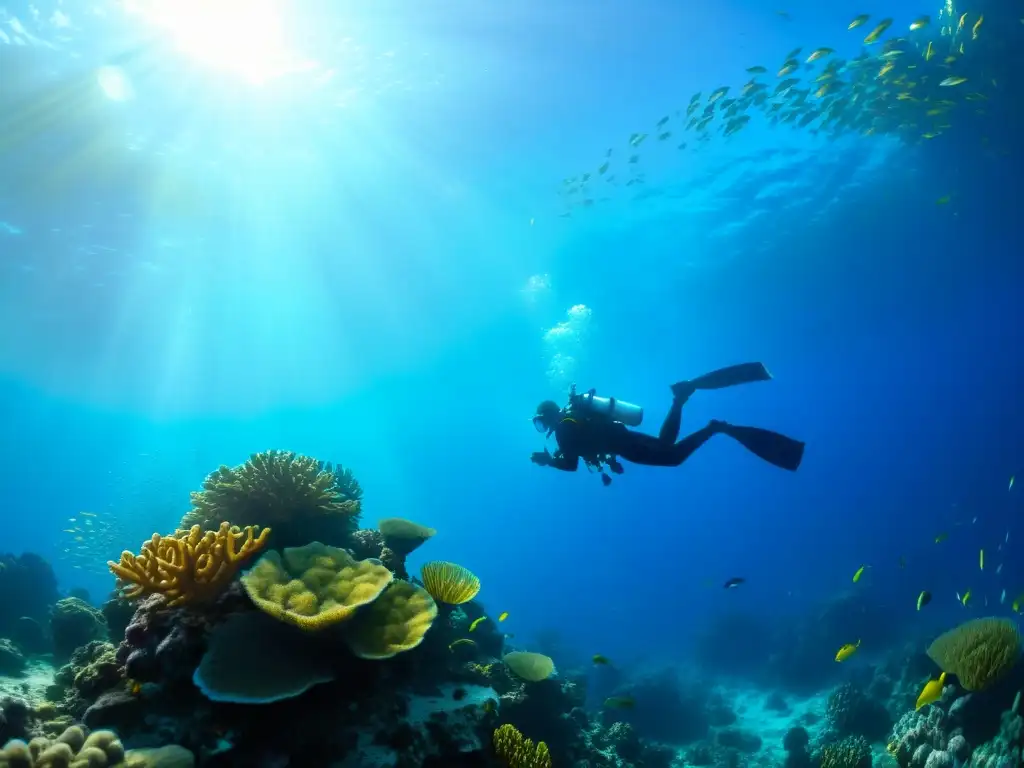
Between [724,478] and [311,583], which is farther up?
[724,478]

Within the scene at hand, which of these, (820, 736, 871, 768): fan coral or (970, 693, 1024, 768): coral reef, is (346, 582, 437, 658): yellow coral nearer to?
(970, 693, 1024, 768): coral reef

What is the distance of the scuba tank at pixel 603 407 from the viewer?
347 inches

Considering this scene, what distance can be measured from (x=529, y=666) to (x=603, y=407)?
4.06m

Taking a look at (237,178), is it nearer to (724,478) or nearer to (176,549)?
(176,549)

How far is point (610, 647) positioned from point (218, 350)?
43.2 m

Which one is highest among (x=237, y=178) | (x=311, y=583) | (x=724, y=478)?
(x=724, y=478)

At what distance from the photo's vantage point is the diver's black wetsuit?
27.9 feet

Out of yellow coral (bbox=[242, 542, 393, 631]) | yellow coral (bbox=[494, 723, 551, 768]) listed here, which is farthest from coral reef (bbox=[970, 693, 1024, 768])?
yellow coral (bbox=[242, 542, 393, 631])

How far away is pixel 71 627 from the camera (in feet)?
28.0

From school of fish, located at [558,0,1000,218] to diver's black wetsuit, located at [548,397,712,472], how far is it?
42.0 ft

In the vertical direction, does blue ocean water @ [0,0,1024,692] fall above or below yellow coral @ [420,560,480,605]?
above

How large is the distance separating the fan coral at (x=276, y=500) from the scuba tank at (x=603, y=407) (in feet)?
13.0

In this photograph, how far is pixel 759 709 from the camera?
68.4 ft

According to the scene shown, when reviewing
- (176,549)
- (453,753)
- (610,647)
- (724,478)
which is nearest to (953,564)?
(610,647)
